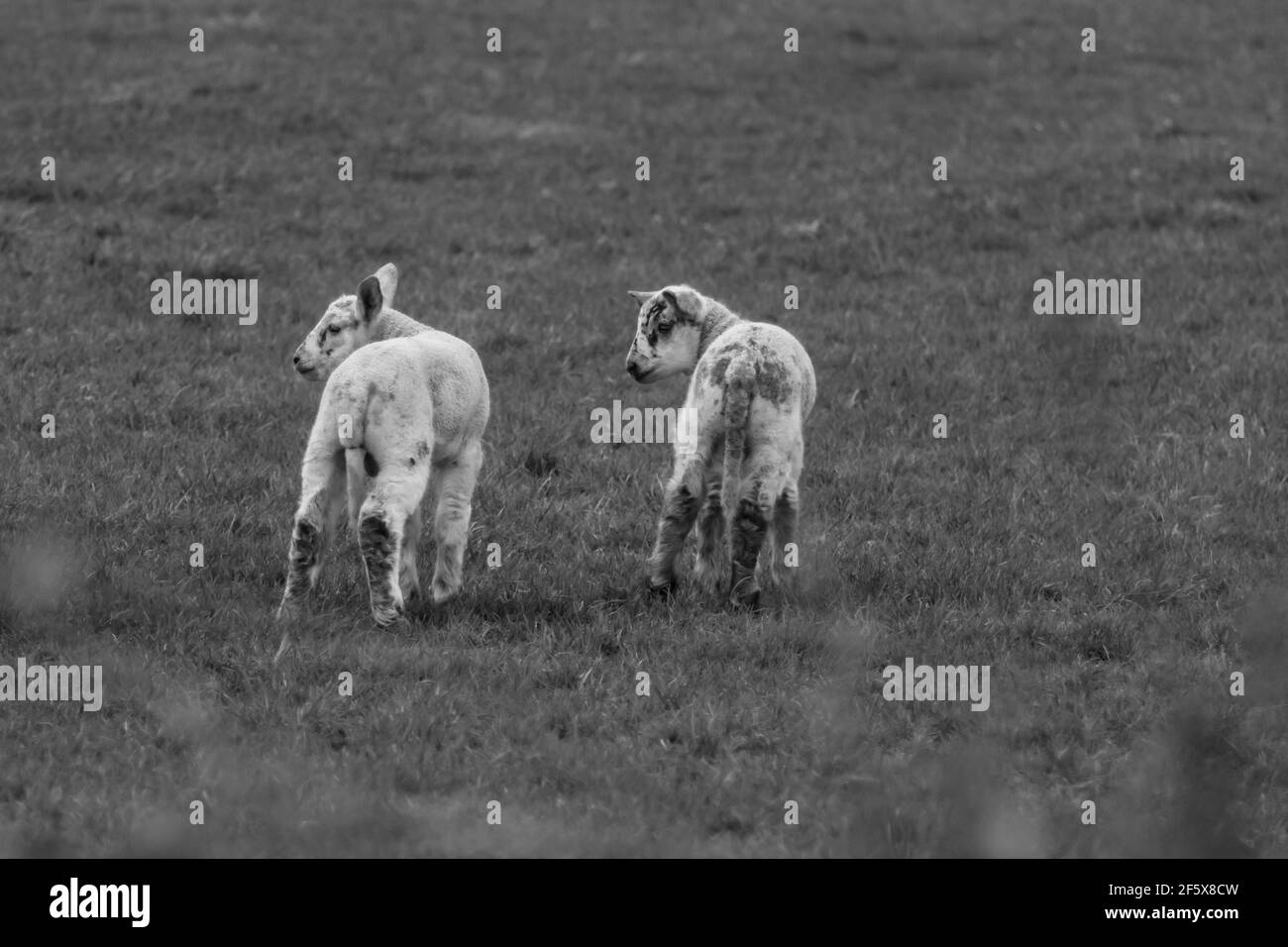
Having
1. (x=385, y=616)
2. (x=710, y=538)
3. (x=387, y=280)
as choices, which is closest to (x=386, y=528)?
(x=385, y=616)

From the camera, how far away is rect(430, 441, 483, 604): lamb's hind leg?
11.0 meters

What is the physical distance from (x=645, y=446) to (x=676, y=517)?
12.0ft

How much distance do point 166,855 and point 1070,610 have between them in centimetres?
673

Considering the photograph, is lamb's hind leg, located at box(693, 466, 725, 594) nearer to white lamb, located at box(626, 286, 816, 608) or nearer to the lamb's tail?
white lamb, located at box(626, 286, 816, 608)

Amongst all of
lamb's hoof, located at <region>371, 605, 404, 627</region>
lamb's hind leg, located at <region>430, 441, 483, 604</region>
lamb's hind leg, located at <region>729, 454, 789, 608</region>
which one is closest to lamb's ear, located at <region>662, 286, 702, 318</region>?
lamb's hind leg, located at <region>729, 454, 789, 608</region>

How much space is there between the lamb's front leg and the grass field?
0.89 ft

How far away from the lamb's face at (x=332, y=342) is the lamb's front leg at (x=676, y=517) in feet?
7.84

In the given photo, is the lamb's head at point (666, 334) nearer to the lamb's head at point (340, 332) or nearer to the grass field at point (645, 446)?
the grass field at point (645, 446)

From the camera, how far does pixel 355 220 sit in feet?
68.4

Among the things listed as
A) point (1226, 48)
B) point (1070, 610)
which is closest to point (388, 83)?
point (1226, 48)

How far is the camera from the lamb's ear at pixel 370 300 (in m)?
11.3

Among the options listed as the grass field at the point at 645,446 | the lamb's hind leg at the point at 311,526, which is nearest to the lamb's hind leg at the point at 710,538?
the grass field at the point at 645,446

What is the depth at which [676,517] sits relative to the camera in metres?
11.1

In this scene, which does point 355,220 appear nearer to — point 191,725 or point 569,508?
point 569,508
